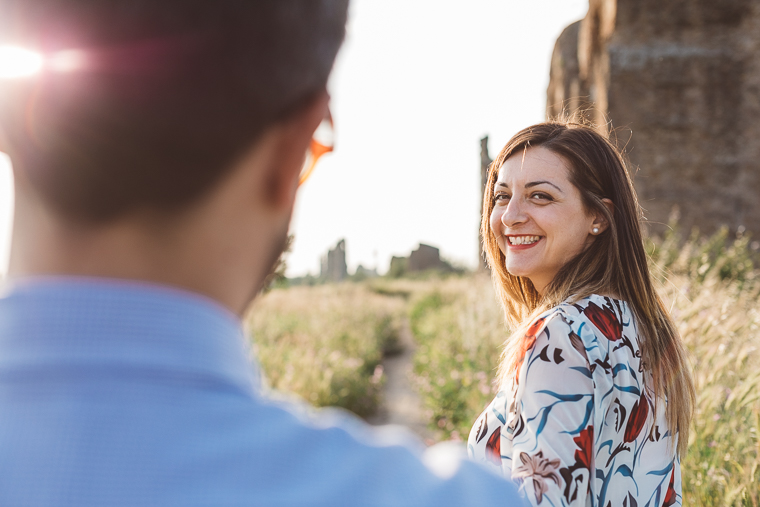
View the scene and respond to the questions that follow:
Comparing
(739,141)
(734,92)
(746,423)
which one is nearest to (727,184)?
(739,141)

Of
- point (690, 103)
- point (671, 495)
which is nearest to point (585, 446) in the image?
point (671, 495)

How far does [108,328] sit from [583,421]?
1.25 m

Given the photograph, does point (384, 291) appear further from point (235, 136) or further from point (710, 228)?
point (235, 136)

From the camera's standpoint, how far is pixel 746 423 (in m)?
3.09

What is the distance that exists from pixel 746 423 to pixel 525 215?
237 centimetres

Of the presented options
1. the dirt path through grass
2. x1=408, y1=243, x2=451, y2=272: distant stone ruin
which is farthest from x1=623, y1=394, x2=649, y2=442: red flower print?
x1=408, y1=243, x2=451, y2=272: distant stone ruin

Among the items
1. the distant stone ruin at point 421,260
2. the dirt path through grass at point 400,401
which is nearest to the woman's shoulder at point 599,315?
the dirt path through grass at point 400,401

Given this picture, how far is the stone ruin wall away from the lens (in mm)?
11266

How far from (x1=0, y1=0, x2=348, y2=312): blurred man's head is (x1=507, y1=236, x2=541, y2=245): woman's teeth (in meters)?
1.64

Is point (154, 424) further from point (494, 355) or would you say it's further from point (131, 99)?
point (494, 355)

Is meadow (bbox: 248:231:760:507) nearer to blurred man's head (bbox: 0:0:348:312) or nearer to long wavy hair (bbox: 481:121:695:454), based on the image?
long wavy hair (bbox: 481:121:695:454)

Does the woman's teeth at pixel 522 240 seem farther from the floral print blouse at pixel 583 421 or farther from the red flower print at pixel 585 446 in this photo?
the red flower print at pixel 585 446

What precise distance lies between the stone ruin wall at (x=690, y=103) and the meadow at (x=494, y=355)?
117 centimetres

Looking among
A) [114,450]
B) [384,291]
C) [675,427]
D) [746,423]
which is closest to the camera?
[114,450]
